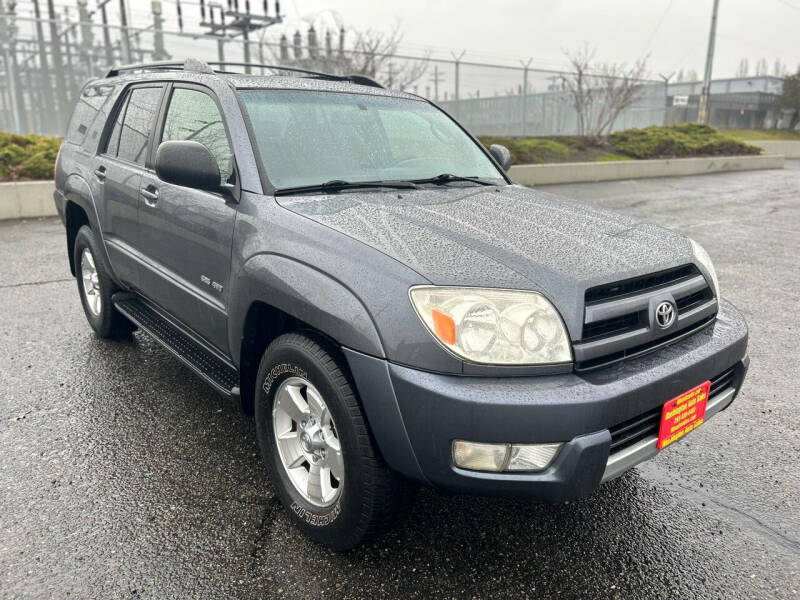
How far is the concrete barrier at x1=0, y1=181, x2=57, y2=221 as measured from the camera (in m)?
9.39

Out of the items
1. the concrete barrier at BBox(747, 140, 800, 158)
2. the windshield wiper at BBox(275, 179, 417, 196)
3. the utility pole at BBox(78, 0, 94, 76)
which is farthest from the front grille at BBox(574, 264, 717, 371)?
the concrete barrier at BBox(747, 140, 800, 158)

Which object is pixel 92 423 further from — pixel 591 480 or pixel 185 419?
pixel 591 480

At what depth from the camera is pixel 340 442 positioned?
2072 millimetres

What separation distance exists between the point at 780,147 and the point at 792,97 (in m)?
8.68

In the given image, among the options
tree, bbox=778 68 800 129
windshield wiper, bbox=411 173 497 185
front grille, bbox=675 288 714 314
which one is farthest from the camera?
tree, bbox=778 68 800 129

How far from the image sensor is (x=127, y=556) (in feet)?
7.45

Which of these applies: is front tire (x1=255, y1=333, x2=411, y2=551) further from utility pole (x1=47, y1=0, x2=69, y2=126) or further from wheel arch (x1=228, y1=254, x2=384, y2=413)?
utility pole (x1=47, y1=0, x2=69, y2=126)

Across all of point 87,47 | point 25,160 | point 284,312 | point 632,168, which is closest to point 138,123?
point 284,312

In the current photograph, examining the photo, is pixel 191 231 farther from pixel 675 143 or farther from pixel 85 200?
pixel 675 143

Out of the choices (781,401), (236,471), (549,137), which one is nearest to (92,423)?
(236,471)

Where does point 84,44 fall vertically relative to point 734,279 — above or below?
above

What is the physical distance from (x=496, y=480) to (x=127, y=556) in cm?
143

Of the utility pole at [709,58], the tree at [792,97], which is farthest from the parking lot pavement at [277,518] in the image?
the tree at [792,97]

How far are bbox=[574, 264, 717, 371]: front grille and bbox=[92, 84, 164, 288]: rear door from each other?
2.62 metres
